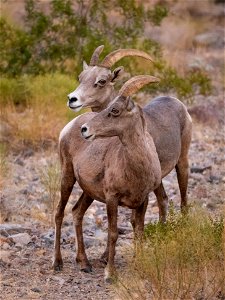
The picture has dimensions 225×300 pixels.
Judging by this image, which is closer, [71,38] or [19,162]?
[19,162]

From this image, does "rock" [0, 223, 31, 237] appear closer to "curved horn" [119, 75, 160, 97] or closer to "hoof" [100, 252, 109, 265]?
"hoof" [100, 252, 109, 265]

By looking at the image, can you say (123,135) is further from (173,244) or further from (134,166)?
(173,244)

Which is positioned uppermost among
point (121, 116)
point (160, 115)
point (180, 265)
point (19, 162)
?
point (121, 116)

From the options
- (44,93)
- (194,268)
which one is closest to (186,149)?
(194,268)

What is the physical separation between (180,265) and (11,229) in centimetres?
318

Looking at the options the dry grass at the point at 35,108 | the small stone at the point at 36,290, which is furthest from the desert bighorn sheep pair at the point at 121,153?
the dry grass at the point at 35,108

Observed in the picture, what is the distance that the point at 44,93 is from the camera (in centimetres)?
1501

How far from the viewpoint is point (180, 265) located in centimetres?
703

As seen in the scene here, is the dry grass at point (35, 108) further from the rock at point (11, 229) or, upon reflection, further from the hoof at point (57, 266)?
the hoof at point (57, 266)

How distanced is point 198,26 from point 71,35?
685 inches

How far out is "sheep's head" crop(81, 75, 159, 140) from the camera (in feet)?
26.0

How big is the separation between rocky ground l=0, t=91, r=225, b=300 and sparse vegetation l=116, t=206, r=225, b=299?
528mm

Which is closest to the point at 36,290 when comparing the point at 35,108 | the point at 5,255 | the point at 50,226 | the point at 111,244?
the point at 111,244

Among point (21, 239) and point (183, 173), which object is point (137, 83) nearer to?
point (183, 173)
